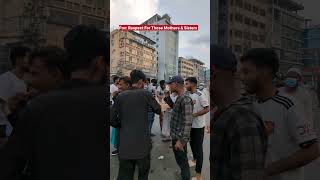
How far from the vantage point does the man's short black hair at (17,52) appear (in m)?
1.72

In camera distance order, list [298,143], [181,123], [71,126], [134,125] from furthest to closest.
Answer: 1. [134,125]
2. [181,123]
3. [298,143]
4. [71,126]

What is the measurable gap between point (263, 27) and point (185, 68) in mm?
465

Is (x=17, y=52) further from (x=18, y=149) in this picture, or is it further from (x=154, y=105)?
(x=154, y=105)

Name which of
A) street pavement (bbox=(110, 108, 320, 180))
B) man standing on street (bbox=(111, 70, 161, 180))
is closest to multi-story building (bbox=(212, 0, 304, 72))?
street pavement (bbox=(110, 108, 320, 180))

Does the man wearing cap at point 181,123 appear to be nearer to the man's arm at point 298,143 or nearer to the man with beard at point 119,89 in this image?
the man with beard at point 119,89

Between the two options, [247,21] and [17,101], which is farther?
[247,21]

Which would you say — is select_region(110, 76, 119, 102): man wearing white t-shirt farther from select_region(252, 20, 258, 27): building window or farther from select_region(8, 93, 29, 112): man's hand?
select_region(252, 20, 258, 27): building window

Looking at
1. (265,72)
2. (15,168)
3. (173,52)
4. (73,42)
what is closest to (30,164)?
(15,168)

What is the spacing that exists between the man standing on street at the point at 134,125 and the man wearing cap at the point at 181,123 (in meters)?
0.11

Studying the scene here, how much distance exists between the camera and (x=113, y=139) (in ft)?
6.59

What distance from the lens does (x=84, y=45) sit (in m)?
1.73

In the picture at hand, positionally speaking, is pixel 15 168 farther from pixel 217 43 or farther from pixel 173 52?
pixel 217 43

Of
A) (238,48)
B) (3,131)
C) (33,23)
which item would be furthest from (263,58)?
(3,131)

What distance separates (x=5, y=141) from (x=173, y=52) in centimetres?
87
